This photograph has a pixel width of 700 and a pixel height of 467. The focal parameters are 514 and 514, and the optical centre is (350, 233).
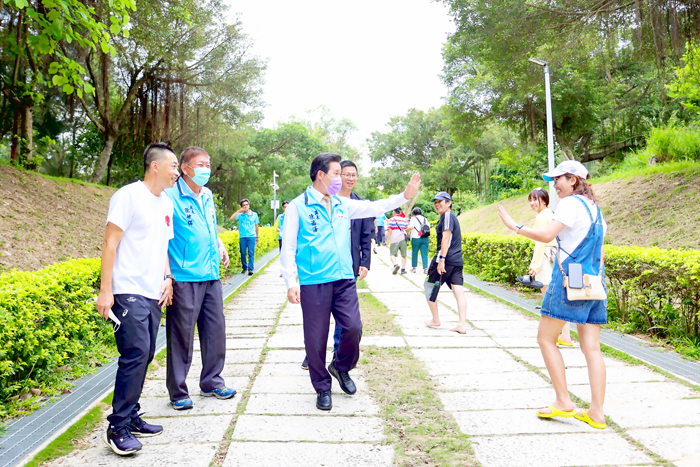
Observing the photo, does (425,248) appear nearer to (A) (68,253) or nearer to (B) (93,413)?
(A) (68,253)

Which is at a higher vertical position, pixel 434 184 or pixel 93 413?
pixel 434 184

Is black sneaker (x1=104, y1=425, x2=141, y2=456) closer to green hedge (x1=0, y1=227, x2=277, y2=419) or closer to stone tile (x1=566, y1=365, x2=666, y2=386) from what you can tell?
green hedge (x1=0, y1=227, x2=277, y2=419)

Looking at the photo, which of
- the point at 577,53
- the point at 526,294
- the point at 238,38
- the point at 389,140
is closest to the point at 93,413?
the point at 526,294

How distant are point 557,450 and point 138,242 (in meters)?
2.61

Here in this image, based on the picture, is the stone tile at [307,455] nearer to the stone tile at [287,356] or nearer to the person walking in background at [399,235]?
the stone tile at [287,356]

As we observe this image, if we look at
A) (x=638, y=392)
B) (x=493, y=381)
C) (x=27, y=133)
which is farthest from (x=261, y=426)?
(x=27, y=133)

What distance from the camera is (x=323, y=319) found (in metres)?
3.57

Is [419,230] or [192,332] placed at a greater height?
[419,230]

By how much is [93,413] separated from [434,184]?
36.6m

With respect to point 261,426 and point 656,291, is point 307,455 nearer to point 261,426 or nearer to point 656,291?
point 261,426

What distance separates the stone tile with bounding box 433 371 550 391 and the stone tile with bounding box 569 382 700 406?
280 millimetres

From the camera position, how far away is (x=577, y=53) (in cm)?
1073

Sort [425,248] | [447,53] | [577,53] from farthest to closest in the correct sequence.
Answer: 1. [447,53]
2. [425,248]
3. [577,53]

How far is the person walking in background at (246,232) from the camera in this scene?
11.5 m
